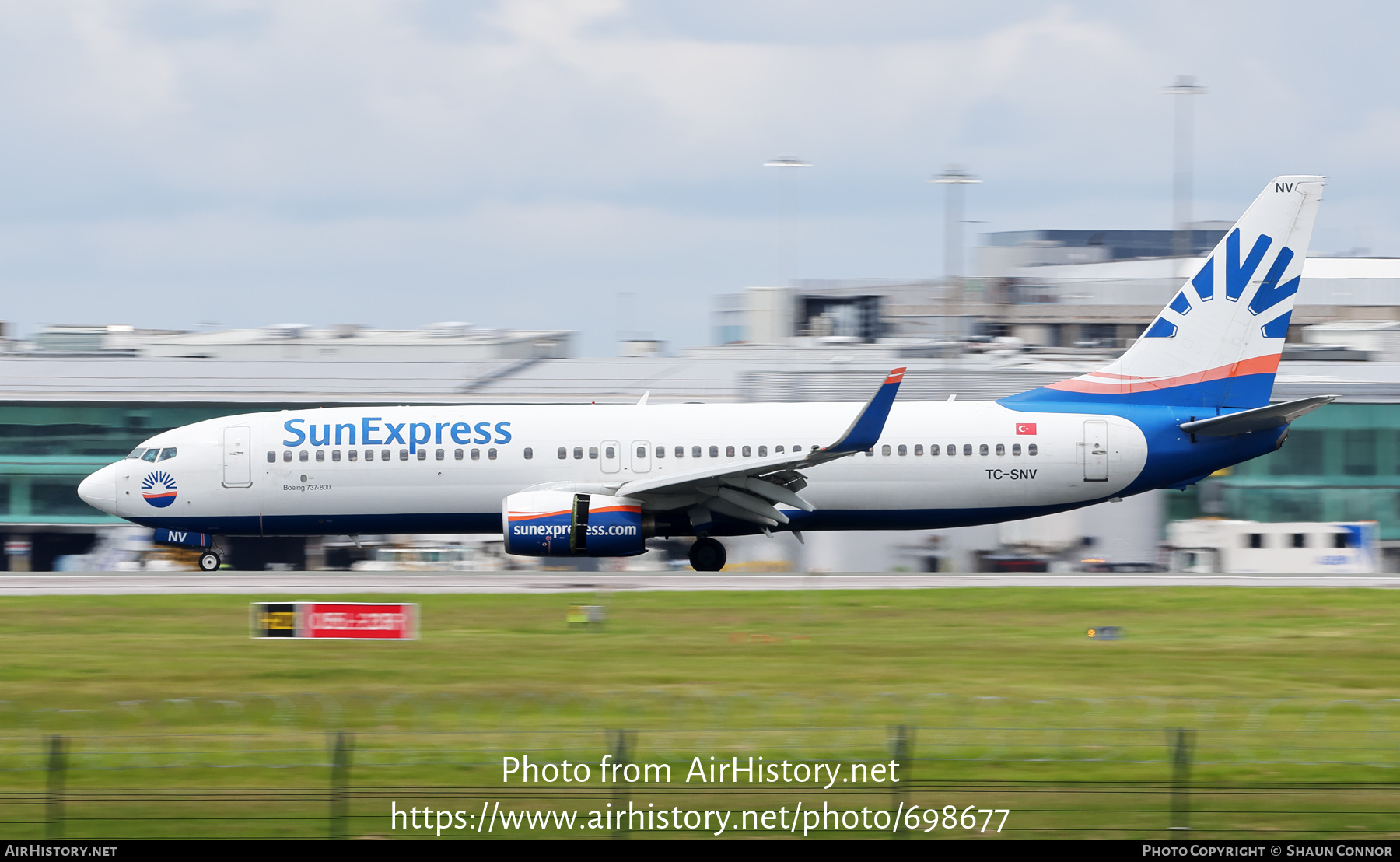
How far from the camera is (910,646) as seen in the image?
21.4 meters

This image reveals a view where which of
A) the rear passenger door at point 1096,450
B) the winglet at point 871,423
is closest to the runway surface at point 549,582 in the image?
the rear passenger door at point 1096,450

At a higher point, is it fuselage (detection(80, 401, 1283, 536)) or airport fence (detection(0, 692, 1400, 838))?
fuselage (detection(80, 401, 1283, 536))

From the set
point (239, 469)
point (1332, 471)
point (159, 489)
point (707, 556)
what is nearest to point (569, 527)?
point (707, 556)

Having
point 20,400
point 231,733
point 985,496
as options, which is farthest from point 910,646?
point 20,400

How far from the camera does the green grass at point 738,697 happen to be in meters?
11.6

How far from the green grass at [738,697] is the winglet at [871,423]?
11.5 ft

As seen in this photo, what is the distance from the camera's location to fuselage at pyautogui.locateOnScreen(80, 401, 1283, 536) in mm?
33062

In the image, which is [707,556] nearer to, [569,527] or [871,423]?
[569,527]

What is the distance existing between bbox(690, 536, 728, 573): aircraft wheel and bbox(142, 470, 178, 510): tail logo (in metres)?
11.5

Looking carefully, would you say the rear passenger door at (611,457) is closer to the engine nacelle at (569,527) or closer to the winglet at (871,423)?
the engine nacelle at (569,527)

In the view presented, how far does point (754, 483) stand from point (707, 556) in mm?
2576

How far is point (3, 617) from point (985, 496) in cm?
1962

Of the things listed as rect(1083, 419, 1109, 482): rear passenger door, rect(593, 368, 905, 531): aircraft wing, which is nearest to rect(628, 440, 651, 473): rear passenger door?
rect(593, 368, 905, 531): aircraft wing

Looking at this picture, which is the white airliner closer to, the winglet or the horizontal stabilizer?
the horizontal stabilizer
